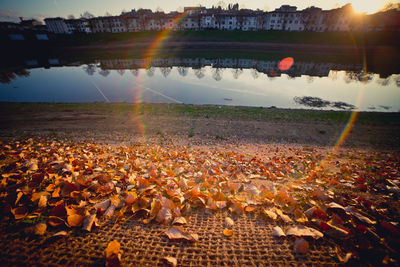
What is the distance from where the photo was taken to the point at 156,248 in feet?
6.39

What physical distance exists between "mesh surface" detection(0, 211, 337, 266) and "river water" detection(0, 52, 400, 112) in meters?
18.4

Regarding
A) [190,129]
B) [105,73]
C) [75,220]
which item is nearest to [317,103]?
[190,129]

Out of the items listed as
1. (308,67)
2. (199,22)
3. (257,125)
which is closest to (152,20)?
(199,22)

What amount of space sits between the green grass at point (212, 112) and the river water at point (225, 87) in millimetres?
3197

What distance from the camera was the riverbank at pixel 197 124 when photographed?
11.0m

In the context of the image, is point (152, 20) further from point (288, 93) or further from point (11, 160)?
point (11, 160)

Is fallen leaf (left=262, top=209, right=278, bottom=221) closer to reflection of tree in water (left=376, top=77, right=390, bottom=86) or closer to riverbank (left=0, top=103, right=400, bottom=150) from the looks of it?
riverbank (left=0, top=103, right=400, bottom=150)

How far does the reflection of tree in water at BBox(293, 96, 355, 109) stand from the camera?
19.4m

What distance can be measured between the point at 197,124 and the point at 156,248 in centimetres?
1130

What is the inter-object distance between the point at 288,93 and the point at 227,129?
1583 centimetres

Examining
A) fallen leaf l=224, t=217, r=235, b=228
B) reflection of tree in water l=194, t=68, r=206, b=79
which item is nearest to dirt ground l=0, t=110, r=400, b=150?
fallen leaf l=224, t=217, r=235, b=228

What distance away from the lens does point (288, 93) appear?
74.1ft

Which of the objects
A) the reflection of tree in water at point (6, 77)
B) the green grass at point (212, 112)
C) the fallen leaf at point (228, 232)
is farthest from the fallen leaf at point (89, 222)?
the reflection of tree in water at point (6, 77)

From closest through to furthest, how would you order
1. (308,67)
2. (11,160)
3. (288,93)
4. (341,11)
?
(11,160), (288,93), (308,67), (341,11)
